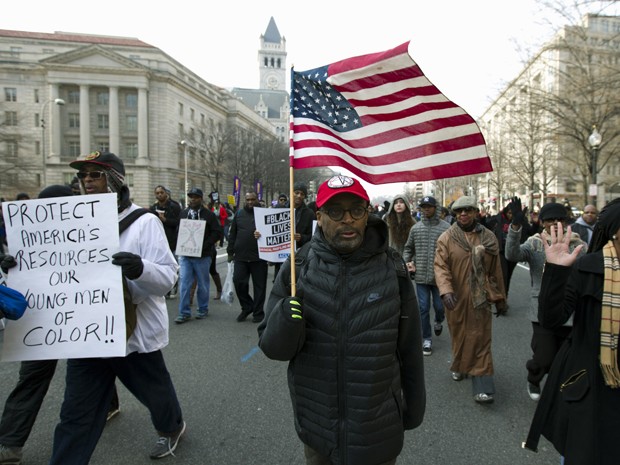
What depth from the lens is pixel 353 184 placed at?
1.98 meters

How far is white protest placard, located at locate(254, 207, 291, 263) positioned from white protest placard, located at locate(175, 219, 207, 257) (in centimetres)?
99

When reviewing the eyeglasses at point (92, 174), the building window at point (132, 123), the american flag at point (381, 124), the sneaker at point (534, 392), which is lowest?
the sneaker at point (534, 392)

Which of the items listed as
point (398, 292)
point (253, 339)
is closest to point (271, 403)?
point (253, 339)

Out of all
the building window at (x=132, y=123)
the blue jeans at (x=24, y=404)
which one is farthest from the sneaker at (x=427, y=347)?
the building window at (x=132, y=123)

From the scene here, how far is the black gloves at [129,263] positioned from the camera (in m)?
2.38

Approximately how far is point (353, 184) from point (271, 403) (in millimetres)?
2693

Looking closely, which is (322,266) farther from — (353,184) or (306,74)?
(306,74)

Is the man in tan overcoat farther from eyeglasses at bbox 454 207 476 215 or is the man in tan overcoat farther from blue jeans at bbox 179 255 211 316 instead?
blue jeans at bbox 179 255 211 316

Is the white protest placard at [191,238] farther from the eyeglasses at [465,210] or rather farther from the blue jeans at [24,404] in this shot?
the eyeglasses at [465,210]

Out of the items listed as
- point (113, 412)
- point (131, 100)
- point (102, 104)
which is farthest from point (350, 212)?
point (102, 104)

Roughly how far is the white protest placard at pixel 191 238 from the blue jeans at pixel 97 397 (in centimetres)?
433

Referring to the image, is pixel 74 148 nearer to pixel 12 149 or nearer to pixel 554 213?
pixel 12 149

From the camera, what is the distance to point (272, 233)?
23.3ft

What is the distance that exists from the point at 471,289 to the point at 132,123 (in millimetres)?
69827
